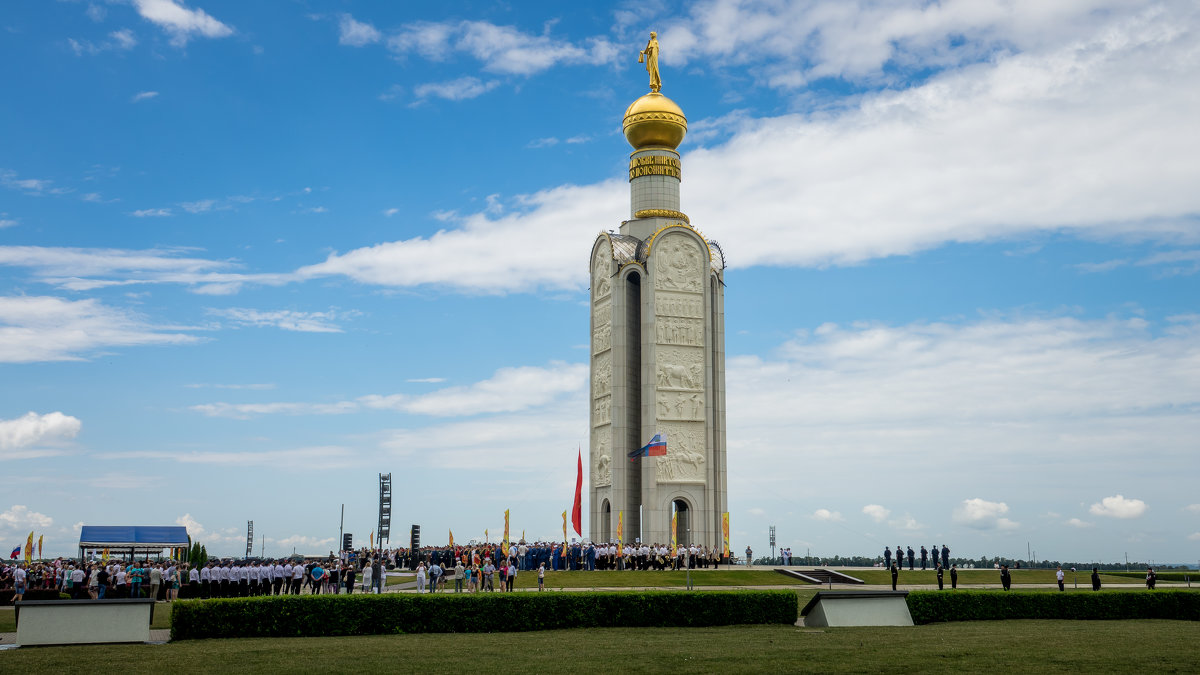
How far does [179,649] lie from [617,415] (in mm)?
32677

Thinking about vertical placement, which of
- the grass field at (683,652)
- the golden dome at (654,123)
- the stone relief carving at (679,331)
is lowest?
the grass field at (683,652)

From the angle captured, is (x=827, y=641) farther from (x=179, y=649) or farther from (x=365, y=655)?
(x=179, y=649)

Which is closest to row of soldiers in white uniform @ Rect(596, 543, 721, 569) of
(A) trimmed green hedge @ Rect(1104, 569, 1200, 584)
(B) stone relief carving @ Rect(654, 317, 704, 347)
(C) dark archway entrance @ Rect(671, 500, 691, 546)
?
(C) dark archway entrance @ Rect(671, 500, 691, 546)

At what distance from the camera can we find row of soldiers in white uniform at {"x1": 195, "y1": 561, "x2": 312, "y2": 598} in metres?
29.7

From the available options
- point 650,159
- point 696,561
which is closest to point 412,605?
point 696,561

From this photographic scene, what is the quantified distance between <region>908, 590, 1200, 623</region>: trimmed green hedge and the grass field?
8.43 ft

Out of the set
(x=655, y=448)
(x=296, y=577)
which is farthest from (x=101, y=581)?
(x=655, y=448)

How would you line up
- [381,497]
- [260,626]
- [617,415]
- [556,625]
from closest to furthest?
[260,626] → [556,625] → [381,497] → [617,415]

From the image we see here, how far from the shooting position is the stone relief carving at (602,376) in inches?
2035

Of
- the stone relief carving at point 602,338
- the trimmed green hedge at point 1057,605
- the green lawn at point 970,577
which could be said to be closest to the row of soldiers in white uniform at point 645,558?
the green lawn at point 970,577

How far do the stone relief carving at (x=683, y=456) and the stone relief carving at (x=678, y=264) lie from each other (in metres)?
6.75

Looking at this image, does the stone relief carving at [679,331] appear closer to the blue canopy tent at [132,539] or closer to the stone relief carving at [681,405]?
the stone relief carving at [681,405]

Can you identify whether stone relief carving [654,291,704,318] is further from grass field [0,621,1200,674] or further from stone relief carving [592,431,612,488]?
grass field [0,621,1200,674]

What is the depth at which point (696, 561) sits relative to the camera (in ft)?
143
